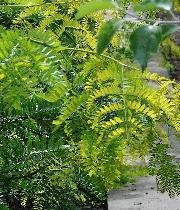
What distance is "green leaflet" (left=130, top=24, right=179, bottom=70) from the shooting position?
0.39 m

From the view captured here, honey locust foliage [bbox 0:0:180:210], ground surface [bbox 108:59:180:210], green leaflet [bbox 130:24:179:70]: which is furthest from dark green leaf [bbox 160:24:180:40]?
ground surface [bbox 108:59:180:210]

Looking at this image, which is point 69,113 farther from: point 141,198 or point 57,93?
point 141,198

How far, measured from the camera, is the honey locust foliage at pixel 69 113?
0.81 meters

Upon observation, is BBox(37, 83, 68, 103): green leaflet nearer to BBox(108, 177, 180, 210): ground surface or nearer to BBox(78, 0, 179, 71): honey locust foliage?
BBox(78, 0, 179, 71): honey locust foliage

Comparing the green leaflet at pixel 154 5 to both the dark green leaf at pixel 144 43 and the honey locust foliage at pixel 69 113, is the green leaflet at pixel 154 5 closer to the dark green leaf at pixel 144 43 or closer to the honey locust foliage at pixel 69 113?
the dark green leaf at pixel 144 43

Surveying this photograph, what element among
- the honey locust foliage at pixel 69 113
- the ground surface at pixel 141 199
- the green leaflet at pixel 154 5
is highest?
the green leaflet at pixel 154 5

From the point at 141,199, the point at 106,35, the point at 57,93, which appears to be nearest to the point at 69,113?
the point at 57,93

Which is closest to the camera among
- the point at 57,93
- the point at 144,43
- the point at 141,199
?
the point at 144,43

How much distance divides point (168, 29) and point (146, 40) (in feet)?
0.09

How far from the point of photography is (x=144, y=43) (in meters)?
0.40

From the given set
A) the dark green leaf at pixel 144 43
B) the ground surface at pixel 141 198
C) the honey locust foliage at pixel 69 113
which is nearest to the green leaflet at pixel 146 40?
the dark green leaf at pixel 144 43

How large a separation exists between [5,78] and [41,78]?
69mm

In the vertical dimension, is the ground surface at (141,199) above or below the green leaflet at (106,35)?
below

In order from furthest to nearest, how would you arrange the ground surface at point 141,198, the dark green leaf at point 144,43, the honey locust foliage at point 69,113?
the ground surface at point 141,198 → the honey locust foliage at point 69,113 → the dark green leaf at point 144,43
